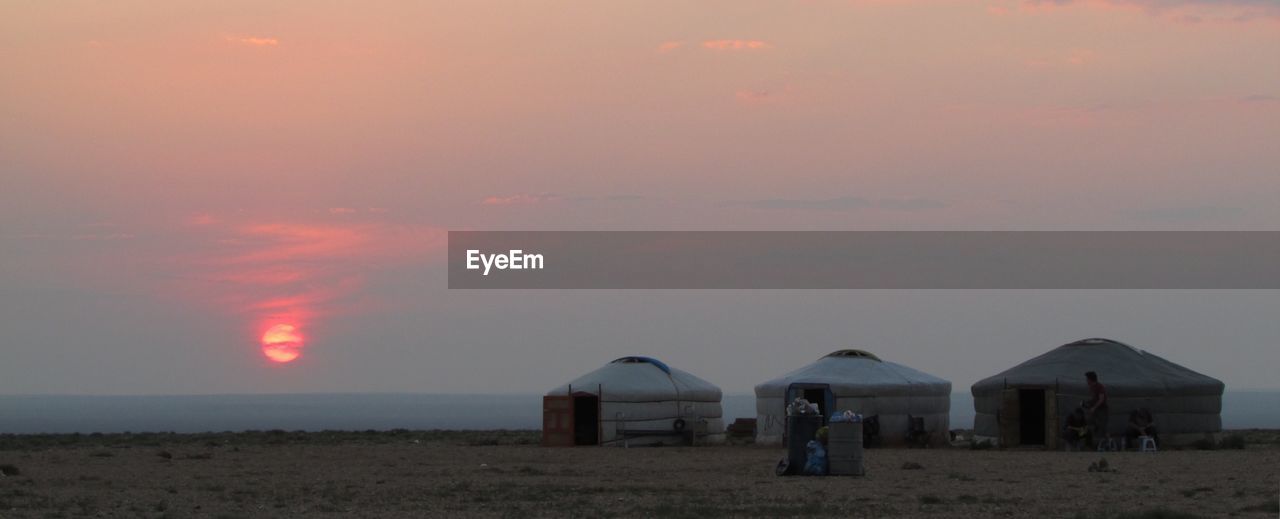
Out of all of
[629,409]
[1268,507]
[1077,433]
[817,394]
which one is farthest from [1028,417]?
[1268,507]

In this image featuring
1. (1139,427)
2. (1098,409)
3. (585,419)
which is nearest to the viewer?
(1098,409)

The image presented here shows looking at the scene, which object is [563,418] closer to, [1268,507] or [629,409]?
[629,409]

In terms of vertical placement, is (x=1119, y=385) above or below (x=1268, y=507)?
above

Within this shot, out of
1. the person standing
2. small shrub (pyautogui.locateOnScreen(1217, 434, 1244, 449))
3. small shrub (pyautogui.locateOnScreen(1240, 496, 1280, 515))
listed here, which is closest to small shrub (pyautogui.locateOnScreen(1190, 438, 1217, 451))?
small shrub (pyautogui.locateOnScreen(1217, 434, 1244, 449))

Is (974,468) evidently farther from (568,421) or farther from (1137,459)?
(568,421)

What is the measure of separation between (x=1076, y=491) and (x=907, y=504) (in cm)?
300

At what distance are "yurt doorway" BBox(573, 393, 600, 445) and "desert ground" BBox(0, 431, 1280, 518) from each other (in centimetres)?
278

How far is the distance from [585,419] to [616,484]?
15104mm

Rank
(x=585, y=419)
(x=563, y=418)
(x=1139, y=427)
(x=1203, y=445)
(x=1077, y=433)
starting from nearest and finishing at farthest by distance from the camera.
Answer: (x=1077, y=433), (x=1139, y=427), (x=1203, y=445), (x=563, y=418), (x=585, y=419)

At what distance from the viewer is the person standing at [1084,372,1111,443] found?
1248 inches

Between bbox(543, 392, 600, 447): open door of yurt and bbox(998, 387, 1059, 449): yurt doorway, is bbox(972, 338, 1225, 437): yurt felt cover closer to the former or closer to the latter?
bbox(998, 387, 1059, 449): yurt doorway

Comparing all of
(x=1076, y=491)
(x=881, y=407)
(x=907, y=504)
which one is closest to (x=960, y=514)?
(x=907, y=504)

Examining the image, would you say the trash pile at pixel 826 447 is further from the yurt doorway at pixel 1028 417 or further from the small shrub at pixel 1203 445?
the small shrub at pixel 1203 445

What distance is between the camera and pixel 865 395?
34969 millimetres
